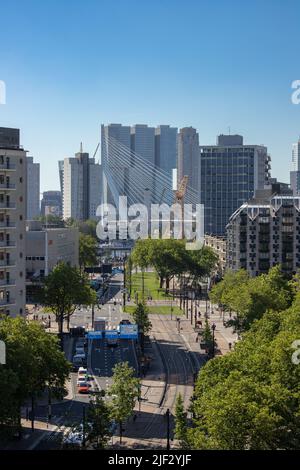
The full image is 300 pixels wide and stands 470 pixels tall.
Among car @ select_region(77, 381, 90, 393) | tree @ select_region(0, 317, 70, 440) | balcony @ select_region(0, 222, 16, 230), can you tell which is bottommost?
car @ select_region(77, 381, 90, 393)

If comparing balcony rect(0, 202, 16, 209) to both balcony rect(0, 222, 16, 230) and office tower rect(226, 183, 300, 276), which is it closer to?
balcony rect(0, 222, 16, 230)

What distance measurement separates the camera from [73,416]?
884 inches

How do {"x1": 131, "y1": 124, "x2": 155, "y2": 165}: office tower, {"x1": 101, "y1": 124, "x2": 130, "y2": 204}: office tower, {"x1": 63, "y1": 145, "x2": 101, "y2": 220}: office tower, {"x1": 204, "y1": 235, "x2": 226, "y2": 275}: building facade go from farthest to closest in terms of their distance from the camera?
{"x1": 131, "y1": 124, "x2": 155, "y2": 165}: office tower
{"x1": 63, "y1": 145, "x2": 101, "y2": 220}: office tower
{"x1": 101, "y1": 124, "x2": 130, "y2": 204}: office tower
{"x1": 204, "y1": 235, "x2": 226, "y2": 275}: building facade

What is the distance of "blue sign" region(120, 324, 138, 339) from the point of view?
3450 centimetres

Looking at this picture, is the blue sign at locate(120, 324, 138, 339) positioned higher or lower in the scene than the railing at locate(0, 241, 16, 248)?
lower

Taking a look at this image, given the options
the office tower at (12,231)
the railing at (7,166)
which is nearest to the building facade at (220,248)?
the office tower at (12,231)

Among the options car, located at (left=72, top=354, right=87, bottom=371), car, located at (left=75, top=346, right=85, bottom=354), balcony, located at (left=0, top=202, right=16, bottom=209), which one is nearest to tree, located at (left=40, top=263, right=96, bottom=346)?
car, located at (left=75, top=346, right=85, bottom=354)

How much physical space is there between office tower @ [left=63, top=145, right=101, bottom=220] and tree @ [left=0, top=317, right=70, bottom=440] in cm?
10940

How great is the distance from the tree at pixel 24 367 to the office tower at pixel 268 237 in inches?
1249

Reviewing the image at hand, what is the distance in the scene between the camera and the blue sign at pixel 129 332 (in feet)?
113

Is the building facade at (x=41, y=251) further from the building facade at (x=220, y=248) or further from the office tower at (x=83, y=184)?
the office tower at (x=83, y=184)

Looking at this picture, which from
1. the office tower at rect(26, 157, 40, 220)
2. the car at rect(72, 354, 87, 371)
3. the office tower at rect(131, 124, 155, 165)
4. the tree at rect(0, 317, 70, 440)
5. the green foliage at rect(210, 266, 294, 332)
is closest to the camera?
the tree at rect(0, 317, 70, 440)

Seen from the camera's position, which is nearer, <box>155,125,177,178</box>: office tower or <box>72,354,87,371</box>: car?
<box>72,354,87,371</box>: car
